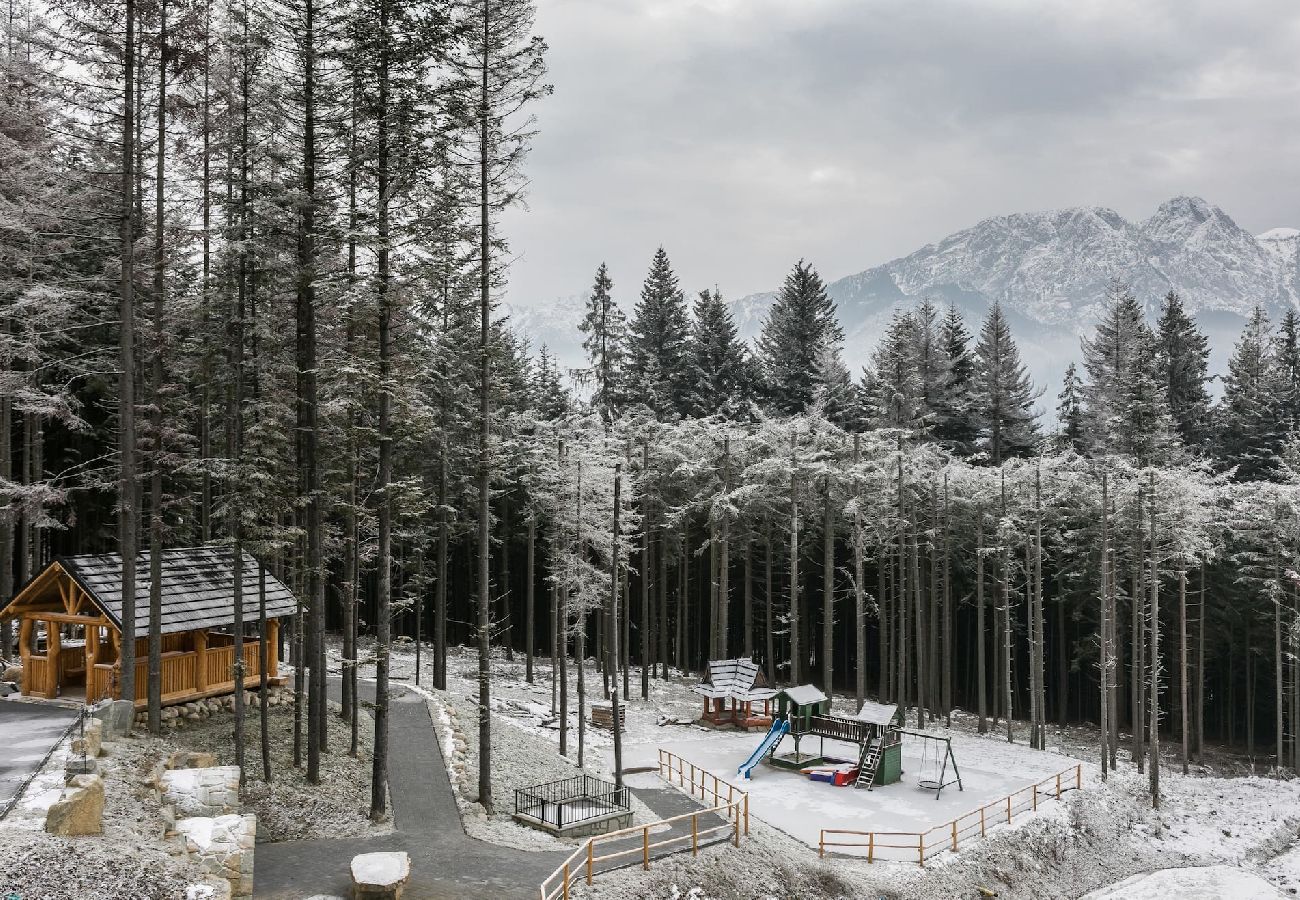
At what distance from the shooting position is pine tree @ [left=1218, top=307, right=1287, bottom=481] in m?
46.0

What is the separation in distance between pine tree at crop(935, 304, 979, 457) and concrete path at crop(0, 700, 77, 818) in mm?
42216

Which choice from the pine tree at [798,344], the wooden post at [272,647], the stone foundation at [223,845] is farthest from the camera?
the pine tree at [798,344]

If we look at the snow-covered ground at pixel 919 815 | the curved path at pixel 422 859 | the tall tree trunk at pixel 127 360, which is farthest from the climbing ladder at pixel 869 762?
the tall tree trunk at pixel 127 360

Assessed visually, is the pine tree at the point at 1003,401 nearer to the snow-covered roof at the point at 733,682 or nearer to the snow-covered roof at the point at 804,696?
the snow-covered roof at the point at 733,682

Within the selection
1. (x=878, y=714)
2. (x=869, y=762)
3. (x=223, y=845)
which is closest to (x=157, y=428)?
(x=223, y=845)

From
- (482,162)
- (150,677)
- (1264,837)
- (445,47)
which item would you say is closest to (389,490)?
(150,677)

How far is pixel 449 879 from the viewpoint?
14297mm

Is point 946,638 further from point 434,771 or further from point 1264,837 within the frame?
point 434,771

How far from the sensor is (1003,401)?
5022 cm

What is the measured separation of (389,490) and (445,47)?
30.3 ft

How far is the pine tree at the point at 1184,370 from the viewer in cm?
4950

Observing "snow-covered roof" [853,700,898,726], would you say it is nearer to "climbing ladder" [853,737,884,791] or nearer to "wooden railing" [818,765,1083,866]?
"climbing ladder" [853,737,884,791]

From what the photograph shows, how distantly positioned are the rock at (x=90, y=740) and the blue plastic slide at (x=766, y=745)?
1804cm

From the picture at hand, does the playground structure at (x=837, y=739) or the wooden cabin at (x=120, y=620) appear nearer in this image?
the wooden cabin at (x=120, y=620)
